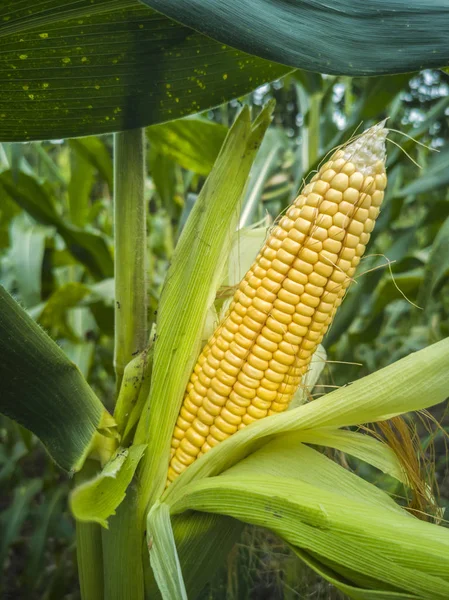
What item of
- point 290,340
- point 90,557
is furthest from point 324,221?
point 90,557

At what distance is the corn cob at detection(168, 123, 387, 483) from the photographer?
52 centimetres

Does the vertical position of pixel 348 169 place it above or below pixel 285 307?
above

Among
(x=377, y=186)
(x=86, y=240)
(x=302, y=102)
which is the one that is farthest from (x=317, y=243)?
(x=302, y=102)

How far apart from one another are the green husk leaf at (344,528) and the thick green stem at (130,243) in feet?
0.62

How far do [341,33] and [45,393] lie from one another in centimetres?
37

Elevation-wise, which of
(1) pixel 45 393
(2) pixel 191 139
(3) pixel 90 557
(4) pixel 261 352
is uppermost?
(2) pixel 191 139

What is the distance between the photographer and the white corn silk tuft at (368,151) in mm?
514

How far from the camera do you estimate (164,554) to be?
1.59ft

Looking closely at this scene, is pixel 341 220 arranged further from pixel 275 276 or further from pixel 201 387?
pixel 201 387

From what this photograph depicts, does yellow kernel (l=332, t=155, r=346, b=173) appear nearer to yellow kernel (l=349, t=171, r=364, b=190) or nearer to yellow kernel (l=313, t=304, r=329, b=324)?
yellow kernel (l=349, t=171, r=364, b=190)

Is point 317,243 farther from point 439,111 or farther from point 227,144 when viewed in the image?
point 439,111

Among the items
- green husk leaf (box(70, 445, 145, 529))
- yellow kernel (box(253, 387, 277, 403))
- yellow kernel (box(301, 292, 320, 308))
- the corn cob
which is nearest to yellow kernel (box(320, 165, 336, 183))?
the corn cob

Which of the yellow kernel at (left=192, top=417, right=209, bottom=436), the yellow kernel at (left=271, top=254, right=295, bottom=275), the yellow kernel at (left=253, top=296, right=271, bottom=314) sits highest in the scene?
the yellow kernel at (left=271, top=254, right=295, bottom=275)

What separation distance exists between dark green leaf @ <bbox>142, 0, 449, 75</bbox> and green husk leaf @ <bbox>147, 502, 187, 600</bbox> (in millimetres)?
394
